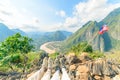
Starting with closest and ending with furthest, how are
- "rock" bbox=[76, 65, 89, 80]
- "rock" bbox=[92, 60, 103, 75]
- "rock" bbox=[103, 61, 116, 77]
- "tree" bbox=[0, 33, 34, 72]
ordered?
"rock" bbox=[76, 65, 89, 80] < "rock" bbox=[92, 60, 103, 75] < "rock" bbox=[103, 61, 116, 77] < "tree" bbox=[0, 33, 34, 72]

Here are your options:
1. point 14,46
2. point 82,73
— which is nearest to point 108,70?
point 82,73

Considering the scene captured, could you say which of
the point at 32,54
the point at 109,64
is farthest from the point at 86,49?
the point at 109,64

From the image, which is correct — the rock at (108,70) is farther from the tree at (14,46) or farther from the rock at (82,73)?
the tree at (14,46)

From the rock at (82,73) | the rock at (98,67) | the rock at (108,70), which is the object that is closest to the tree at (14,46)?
the rock at (98,67)

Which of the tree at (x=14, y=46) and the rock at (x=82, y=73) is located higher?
the tree at (x=14, y=46)

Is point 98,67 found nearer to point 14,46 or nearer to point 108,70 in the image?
point 108,70

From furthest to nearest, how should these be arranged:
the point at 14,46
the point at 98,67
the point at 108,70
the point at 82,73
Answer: the point at 14,46, the point at 98,67, the point at 108,70, the point at 82,73

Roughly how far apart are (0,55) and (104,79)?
43536mm

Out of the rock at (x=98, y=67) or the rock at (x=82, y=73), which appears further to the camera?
→ the rock at (x=98, y=67)

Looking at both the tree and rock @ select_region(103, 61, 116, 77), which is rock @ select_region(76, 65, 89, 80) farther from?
the tree

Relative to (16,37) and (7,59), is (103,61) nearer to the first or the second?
(7,59)

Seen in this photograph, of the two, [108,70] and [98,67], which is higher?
[98,67]

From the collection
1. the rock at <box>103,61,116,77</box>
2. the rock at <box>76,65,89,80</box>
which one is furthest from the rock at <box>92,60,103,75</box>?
the rock at <box>76,65,89,80</box>

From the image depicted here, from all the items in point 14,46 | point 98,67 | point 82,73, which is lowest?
point 82,73
